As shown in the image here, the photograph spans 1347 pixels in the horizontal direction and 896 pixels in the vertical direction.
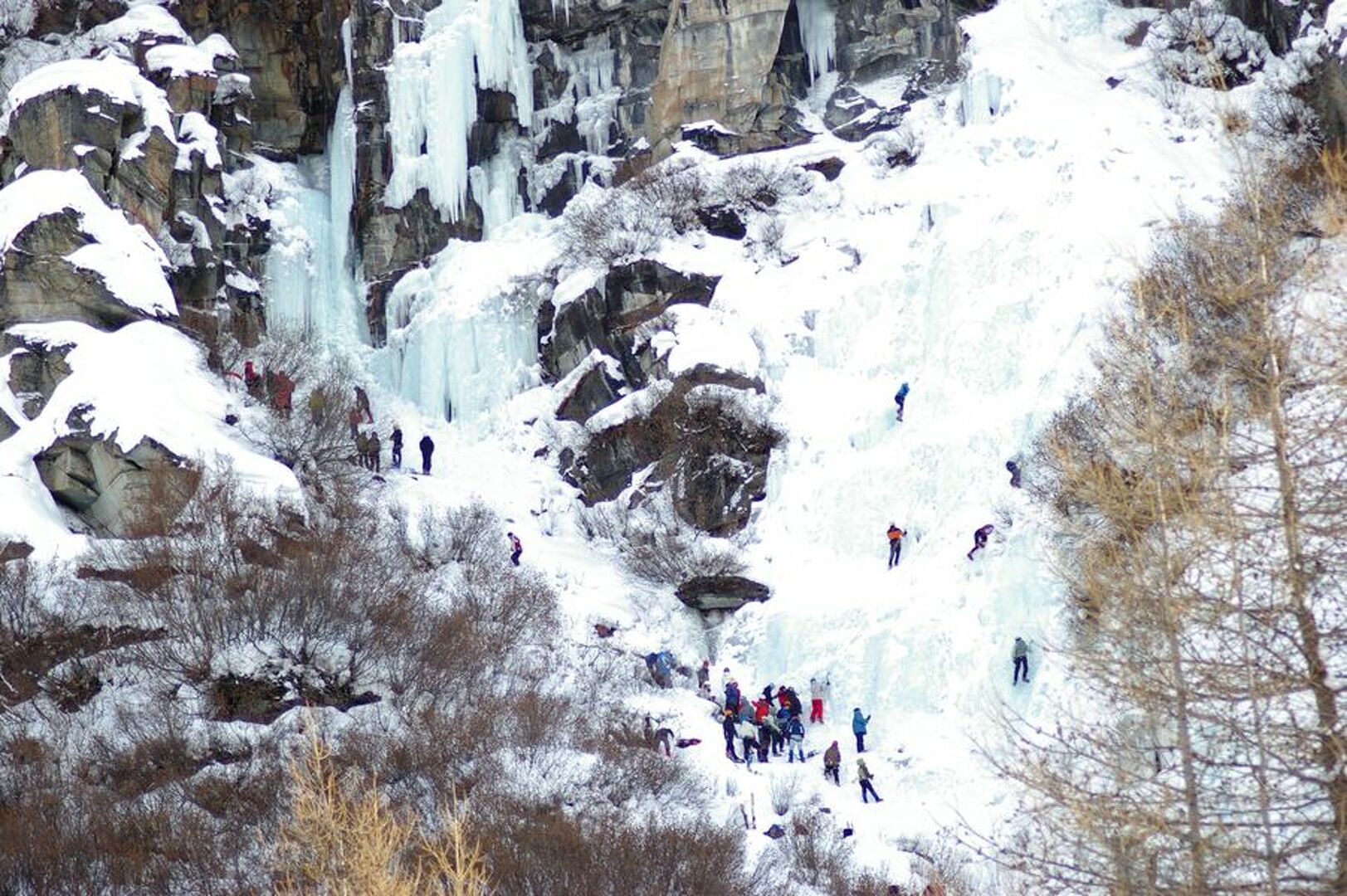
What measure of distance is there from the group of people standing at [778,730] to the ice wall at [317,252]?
70.9 ft

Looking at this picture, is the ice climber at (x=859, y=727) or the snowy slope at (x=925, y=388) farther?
the snowy slope at (x=925, y=388)

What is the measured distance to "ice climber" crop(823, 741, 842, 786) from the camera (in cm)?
2611

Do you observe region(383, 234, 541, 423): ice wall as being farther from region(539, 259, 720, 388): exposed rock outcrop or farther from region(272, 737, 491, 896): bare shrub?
region(272, 737, 491, 896): bare shrub

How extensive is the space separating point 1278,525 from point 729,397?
26140 mm

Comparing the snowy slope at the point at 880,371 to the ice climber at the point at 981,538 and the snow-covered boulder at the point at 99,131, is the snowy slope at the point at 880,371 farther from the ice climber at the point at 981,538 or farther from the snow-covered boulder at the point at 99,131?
the snow-covered boulder at the point at 99,131

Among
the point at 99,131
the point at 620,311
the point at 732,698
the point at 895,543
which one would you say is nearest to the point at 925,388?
the point at 895,543

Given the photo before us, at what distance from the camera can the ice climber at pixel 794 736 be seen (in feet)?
89.3

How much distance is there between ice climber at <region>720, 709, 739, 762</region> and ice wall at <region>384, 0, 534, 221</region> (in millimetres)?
23354

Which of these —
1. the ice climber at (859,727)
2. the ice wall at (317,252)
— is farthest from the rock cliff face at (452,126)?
the ice climber at (859,727)

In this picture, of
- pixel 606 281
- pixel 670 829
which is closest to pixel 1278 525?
pixel 670 829

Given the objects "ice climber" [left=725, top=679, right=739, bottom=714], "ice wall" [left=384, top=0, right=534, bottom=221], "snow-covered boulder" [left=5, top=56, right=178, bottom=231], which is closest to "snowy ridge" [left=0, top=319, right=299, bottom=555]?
"snow-covered boulder" [left=5, top=56, right=178, bottom=231]

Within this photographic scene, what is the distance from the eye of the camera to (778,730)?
88.2 feet

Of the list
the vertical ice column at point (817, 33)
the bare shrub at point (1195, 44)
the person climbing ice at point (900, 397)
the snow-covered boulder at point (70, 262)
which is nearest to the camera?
the person climbing ice at point (900, 397)

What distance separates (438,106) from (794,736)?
26.0 m
